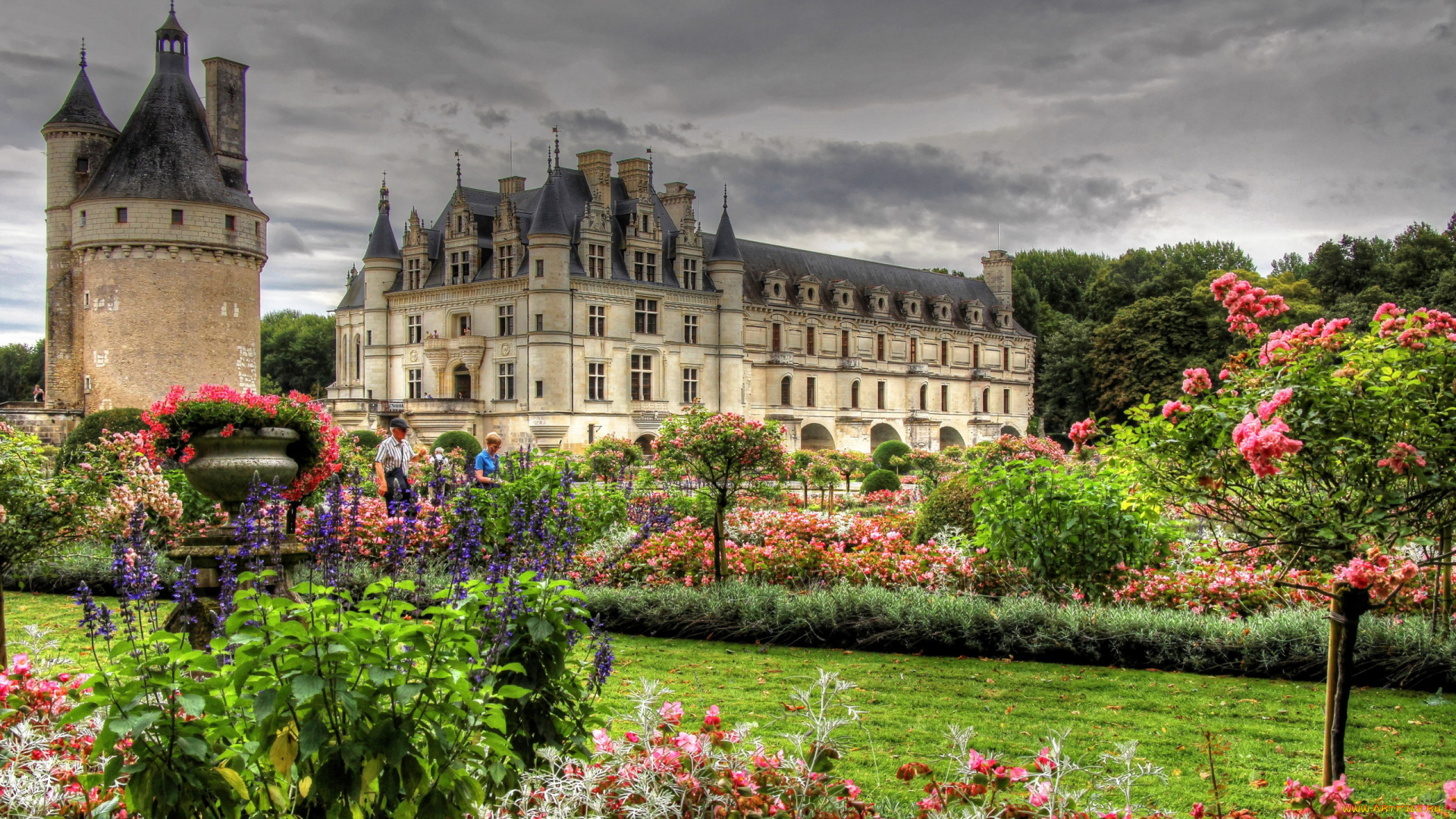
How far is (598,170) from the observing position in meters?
40.0

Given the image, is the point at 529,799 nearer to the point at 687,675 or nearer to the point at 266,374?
the point at 687,675

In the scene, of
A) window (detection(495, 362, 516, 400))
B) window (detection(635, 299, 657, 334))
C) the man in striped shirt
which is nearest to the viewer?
the man in striped shirt

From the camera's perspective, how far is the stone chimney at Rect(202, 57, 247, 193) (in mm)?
34156

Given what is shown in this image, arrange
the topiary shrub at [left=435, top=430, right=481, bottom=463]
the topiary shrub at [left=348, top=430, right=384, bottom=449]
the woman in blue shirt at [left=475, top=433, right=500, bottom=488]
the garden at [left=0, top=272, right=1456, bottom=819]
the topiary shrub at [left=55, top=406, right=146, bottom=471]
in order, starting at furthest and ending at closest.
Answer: the topiary shrub at [left=435, top=430, right=481, bottom=463] → the topiary shrub at [left=348, top=430, right=384, bottom=449] → the topiary shrub at [left=55, top=406, right=146, bottom=471] → the woman in blue shirt at [left=475, top=433, right=500, bottom=488] → the garden at [left=0, top=272, right=1456, bottom=819]

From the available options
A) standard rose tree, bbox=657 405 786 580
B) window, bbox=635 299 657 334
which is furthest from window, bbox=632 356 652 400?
standard rose tree, bbox=657 405 786 580

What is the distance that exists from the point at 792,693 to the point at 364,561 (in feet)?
19.9

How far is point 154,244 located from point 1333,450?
3255 centimetres

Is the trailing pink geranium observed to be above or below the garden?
above

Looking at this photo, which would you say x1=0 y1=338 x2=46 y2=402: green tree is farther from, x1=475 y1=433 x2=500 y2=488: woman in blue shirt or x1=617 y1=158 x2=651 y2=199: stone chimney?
x1=475 y1=433 x2=500 y2=488: woman in blue shirt

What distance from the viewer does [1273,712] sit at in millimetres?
6477

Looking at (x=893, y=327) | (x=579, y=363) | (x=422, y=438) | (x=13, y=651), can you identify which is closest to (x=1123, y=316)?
(x=893, y=327)

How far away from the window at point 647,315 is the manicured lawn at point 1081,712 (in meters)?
31.4

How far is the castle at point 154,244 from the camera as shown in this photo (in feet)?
Result: 100

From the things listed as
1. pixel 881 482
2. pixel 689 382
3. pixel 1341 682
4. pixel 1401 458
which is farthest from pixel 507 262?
pixel 1401 458
